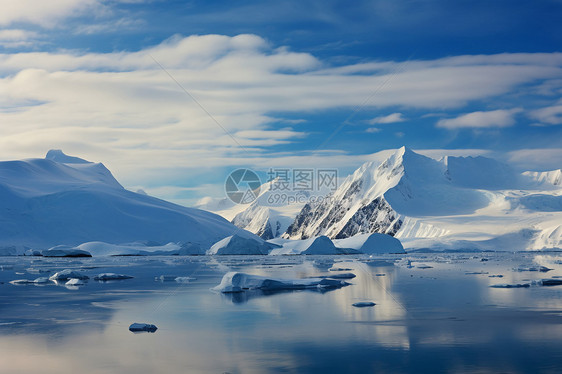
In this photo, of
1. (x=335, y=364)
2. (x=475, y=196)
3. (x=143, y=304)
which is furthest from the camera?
(x=475, y=196)

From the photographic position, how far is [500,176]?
159500mm

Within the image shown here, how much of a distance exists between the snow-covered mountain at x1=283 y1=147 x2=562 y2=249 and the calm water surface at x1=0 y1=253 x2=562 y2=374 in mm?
88995

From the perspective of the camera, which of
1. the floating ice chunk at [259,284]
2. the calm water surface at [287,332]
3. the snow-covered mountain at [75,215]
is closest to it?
the calm water surface at [287,332]

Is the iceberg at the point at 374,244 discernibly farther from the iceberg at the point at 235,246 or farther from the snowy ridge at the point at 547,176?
the snowy ridge at the point at 547,176

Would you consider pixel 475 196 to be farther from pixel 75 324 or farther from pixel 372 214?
pixel 75 324

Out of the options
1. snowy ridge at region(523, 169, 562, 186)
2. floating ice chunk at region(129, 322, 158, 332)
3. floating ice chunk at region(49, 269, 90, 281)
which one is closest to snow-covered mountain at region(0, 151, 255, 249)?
floating ice chunk at region(49, 269, 90, 281)

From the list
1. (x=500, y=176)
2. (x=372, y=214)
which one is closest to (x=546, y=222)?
(x=500, y=176)

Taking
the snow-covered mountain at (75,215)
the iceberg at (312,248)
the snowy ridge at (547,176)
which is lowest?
the iceberg at (312,248)

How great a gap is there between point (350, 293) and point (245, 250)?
52801 mm

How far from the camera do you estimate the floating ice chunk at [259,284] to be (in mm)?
23273

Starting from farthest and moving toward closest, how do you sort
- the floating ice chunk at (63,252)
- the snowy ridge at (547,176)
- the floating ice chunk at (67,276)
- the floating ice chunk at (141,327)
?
the snowy ridge at (547,176), the floating ice chunk at (63,252), the floating ice chunk at (67,276), the floating ice chunk at (141,327)

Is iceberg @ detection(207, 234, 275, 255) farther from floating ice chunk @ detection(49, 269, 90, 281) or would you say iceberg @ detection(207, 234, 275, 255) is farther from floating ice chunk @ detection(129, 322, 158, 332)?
floating ice chunk @ detection(129, 322, 158, 332)

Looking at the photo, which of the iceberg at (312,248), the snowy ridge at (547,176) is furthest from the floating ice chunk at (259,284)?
the snowy ridge at (547,176)

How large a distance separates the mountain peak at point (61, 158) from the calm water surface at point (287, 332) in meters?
120
